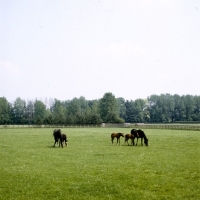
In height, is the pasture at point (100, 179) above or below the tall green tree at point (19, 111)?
below

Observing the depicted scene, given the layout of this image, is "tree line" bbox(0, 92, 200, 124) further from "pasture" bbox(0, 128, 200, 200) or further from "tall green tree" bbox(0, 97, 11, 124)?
"pasture" bbox(0, 128, 200, 200)

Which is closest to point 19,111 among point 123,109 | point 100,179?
point 123,109

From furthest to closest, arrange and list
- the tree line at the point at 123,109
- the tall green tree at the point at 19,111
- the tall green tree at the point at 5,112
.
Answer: the tall green tree at the point at 19,111 < the tree line at the point at 123,109 < the tall green tree at the point at 5,112

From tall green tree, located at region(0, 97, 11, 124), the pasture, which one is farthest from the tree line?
the pasture

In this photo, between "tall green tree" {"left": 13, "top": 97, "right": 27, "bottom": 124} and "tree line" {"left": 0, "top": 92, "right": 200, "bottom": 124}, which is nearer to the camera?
"tree line" {"left": 0, "top": 92, "right": 200, "bottom": 124}

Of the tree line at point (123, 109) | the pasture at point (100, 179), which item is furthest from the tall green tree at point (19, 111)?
the pasture at point (100, 179)

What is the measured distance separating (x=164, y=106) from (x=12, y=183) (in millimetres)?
157604

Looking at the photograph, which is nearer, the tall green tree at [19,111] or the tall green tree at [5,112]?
the tall green tree at [5,112]

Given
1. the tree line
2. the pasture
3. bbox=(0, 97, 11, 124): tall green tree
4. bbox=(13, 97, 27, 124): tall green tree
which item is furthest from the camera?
bbox=(13, 97, 27, 124): tall green tree

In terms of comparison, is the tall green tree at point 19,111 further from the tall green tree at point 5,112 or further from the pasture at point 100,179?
the pasture at point 100,179

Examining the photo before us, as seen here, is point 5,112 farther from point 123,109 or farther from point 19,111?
point 123,109

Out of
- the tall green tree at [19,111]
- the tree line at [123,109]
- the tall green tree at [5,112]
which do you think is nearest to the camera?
the tall green tree at [5,112]

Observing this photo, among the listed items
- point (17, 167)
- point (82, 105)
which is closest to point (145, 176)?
point (17, 167)

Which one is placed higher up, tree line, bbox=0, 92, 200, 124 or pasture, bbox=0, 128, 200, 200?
tree line, bbox=0, 92, 200, 124
